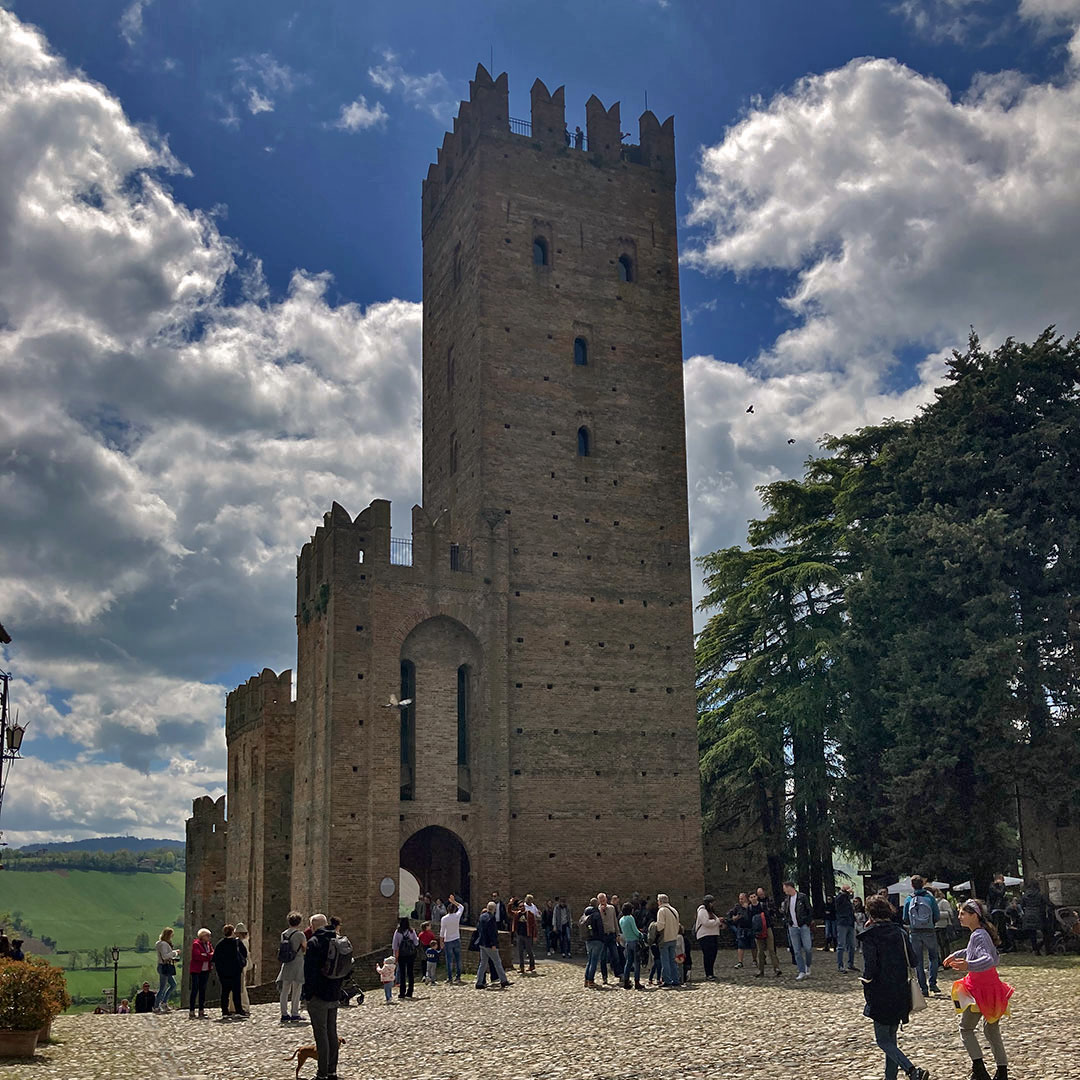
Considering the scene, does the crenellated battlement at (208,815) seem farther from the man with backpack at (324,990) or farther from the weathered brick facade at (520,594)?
the man with backpack at (324,990)

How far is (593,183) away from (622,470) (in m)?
8.62

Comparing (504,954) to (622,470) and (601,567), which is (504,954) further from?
(622,470)

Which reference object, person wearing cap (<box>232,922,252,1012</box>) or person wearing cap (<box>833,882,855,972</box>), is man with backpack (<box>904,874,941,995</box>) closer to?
person wearing cap (<box>833,882,855,972</box>)

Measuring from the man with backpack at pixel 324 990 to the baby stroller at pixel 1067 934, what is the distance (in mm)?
14754

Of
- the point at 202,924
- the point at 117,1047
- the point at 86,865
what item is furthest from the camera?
the point at 86,865

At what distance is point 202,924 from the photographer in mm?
40594

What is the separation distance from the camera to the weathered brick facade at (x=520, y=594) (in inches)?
1145

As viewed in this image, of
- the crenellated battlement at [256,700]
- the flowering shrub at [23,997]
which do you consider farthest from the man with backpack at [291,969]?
the crenellated battlement at [256,700]

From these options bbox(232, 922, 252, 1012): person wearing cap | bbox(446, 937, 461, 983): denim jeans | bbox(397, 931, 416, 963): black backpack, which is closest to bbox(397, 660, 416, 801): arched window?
bbox(446, 937, 461, 983): denim jeans

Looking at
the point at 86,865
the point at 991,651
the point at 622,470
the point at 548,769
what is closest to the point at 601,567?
the point at 622,470

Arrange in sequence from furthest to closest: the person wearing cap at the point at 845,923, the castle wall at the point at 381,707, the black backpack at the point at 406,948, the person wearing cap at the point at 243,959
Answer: the castle wall at the point at 381,707 < the black backpack at the point at 406,948 < the person wearing cap at the point at 845,923 < the person wearing cap at the point at 243,959

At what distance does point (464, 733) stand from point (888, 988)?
22017mm

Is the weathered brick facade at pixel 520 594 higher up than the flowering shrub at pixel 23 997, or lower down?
higher up

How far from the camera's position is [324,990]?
35.3ft
